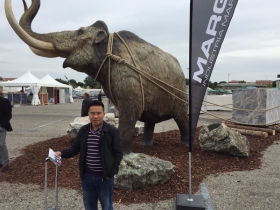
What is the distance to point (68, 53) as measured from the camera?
13.6 feet

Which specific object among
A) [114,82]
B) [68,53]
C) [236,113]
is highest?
[68,53]

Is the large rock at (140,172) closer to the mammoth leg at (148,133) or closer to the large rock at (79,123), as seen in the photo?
the mammoth leg at (148,133)

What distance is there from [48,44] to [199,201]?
297cm

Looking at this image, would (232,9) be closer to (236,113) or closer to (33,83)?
(236,113)

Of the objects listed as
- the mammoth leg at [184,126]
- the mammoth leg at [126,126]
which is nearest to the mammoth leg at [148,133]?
the mammoth leg at [184,126]

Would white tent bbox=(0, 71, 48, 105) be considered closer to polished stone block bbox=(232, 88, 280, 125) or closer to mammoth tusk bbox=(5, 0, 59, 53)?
polished stone block bbox=(232, 88, 280, 125)

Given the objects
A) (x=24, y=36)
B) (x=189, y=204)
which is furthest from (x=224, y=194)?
(x=24, y=36)

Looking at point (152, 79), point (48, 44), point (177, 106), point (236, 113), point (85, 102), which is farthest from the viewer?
point (236, 113)

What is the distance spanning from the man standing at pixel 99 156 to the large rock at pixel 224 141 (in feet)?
11.1

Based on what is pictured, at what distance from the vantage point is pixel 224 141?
5312 mm

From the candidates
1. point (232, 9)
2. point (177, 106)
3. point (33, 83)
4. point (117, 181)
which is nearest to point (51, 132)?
point (177, 106)

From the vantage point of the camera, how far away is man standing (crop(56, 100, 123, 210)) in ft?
7.84

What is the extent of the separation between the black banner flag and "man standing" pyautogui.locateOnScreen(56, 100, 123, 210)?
42.6 inches

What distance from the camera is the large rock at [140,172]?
367 centimetres
